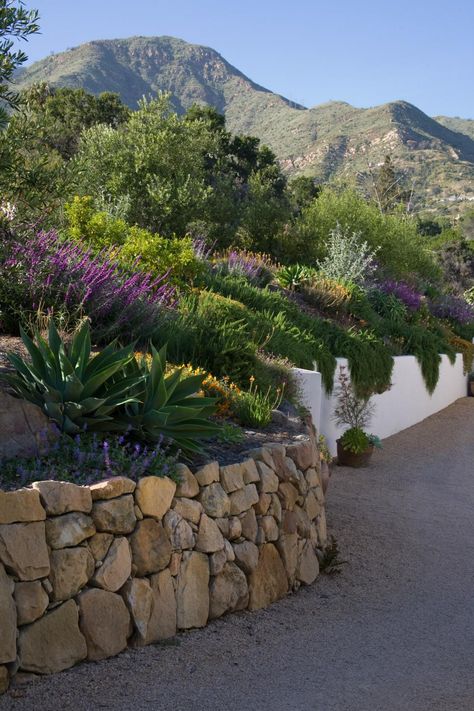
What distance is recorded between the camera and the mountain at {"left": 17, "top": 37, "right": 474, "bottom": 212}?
74750mm

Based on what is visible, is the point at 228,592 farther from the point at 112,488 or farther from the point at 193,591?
the point at 112,488

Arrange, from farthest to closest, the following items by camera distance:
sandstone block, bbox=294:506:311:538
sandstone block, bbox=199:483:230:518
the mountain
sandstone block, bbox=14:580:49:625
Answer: the mountain, sandstone block, bbox=294:506:311:538, sandstone block, bbox=199:483:230:518, sandstone block, bbox=14:580:49:625

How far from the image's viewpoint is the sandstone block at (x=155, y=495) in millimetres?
5465

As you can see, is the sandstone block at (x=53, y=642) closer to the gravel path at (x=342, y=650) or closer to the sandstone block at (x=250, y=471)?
the gravel path at (x=342, y=650)

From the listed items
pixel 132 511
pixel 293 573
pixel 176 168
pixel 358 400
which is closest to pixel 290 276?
pixel 358 400

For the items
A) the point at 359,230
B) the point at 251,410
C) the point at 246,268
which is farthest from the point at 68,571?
the point at 359,230

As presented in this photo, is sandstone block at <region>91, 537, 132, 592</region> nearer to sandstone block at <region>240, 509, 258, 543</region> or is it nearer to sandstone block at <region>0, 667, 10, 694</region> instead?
sandstone block at <region>0, 667, 10, 694</region>

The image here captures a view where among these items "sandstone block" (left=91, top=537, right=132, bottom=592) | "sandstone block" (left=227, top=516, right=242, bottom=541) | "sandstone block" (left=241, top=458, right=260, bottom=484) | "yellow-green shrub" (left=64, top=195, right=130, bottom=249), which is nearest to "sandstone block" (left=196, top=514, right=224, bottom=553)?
"sandstone block" (left=227, top=516, right=242, bottom=541)

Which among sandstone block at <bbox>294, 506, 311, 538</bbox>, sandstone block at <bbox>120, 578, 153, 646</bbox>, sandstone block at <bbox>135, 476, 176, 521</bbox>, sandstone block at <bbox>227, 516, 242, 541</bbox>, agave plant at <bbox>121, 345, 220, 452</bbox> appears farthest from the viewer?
sandstone block at <bbox>294, 506, 311, 538</bbox>

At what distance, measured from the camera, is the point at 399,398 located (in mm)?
15914

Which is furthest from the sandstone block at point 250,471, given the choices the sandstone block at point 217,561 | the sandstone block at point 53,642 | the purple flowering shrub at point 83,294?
the purple flowering shrub at point 83,294

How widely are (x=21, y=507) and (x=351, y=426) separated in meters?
8.76

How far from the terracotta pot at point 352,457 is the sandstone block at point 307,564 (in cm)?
523

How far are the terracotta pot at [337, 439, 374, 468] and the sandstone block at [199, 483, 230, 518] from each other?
254 inches
